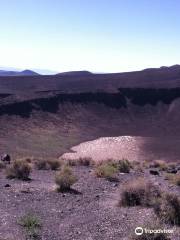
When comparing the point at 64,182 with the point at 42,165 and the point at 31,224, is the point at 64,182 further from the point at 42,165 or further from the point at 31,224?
the point at 42,165

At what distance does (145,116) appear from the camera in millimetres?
78688

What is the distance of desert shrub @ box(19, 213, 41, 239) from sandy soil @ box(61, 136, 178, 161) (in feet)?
106

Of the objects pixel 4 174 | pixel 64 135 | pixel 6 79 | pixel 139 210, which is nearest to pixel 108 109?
pixel 64 135

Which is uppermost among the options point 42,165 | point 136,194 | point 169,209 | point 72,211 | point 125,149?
point 169,209

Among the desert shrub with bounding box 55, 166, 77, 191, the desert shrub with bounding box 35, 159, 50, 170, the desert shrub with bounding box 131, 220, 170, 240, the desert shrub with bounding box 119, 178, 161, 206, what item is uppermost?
the desert shrub with bounding box 131, 220, 170, 240

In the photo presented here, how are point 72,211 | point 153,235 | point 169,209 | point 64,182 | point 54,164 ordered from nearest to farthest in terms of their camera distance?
point 153,235
point 169,209
point 72,211
point 64,182
point 54,164

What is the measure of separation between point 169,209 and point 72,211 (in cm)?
352

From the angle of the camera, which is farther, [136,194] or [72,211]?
[136,194]

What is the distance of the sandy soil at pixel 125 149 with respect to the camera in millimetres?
49781

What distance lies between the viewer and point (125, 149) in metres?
55.0

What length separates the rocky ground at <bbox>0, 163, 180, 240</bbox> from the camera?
13.6m

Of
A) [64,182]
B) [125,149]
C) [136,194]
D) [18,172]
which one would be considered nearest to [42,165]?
[18,172]

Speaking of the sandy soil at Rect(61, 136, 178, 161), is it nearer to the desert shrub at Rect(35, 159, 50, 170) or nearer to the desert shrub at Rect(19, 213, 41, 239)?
the desert shrub at Rect(35, 159, 50, 170)

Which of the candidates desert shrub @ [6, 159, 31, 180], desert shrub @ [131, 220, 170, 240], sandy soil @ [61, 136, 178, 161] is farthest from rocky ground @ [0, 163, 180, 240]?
sandy soil @ [61, 136, 178, 161]
